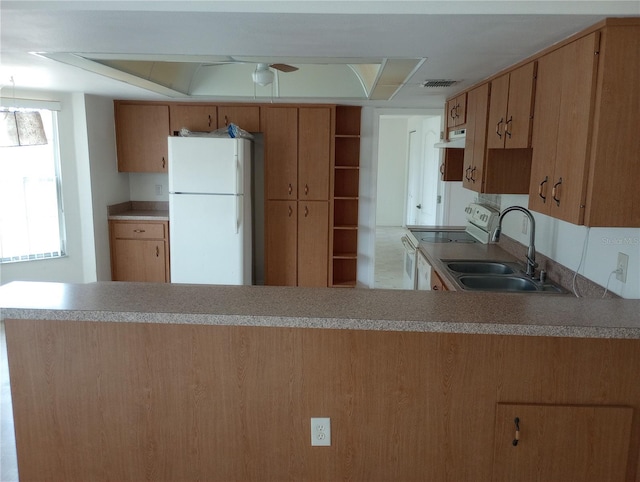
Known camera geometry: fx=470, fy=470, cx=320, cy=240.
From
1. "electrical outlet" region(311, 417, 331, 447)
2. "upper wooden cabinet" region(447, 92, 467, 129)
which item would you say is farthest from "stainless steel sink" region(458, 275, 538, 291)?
"electrical outlet" region(311, 417, 331, 447)

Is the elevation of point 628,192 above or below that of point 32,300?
above

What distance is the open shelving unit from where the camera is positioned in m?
5.01

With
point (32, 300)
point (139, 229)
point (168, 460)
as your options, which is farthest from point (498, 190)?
point (139, 229)

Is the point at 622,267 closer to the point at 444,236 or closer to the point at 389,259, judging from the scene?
the point at 444,236

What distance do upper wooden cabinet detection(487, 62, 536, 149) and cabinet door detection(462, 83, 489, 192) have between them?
86mm

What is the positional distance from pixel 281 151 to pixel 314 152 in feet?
1.11

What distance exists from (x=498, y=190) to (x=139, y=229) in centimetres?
346

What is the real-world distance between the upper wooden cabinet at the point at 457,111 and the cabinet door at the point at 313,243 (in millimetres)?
1528

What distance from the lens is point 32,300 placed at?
164cm

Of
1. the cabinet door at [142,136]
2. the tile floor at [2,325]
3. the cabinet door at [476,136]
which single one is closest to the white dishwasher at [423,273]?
the cabinet door at [476,136]

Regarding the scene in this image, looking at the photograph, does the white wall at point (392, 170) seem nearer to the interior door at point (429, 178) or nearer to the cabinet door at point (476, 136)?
the interior door at point (429, 178)

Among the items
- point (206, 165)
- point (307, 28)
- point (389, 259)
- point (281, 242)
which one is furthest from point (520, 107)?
point (389, 259)

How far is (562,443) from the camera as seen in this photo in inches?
62.6

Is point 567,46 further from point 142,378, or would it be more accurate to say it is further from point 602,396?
point 142,378
